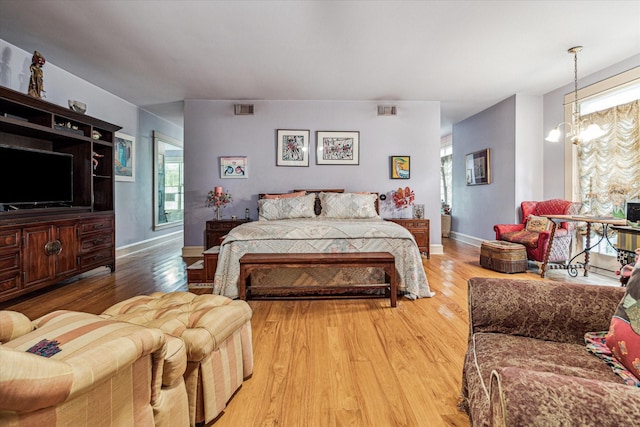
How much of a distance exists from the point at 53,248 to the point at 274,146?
3.32 m

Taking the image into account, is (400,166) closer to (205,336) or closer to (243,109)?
(243,109)

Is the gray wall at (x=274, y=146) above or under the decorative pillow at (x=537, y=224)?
above

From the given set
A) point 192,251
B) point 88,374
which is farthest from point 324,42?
point 192,251

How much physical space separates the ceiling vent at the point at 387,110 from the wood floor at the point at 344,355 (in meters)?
3.05

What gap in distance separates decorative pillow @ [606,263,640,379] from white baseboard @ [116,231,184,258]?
6073mm

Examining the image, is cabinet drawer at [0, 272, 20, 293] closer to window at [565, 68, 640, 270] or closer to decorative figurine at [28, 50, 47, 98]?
decorative figurine at [28, 50, 47, 98]

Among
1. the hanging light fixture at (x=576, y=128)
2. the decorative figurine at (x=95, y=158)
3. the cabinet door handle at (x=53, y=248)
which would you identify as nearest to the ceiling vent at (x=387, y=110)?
the hanging light fixture at (x=576, y=128)

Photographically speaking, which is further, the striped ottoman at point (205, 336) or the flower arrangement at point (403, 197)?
the flower arrangement at point (403, 197)

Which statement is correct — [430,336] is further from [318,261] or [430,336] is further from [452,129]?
[452,129]

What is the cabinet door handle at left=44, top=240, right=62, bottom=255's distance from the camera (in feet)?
A: 10.6

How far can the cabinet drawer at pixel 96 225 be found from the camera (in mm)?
3732

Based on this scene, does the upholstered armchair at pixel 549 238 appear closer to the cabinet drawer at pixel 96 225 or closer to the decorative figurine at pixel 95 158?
the cabinet drawer at pixel 96 225

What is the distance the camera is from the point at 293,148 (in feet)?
17.9

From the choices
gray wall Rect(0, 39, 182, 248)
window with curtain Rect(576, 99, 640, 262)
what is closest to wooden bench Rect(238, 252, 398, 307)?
window with curtain Rect(576, 99, 640, 262)
